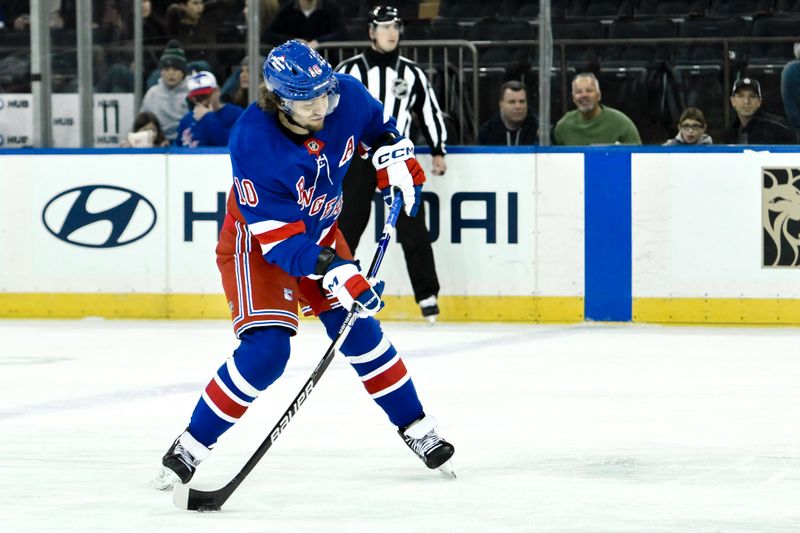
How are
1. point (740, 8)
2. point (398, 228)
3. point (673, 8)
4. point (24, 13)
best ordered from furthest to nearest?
point (673, 8)
point (740, 8)
point (24, 13)
point (398, 228)

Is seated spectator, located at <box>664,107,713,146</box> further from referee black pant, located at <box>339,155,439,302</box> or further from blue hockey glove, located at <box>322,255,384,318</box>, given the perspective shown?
blue hockey glove, located at <box>322,255,384,318</box>

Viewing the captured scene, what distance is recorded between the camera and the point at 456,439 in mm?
4219

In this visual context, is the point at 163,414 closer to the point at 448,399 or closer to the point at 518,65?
the point at 448,399

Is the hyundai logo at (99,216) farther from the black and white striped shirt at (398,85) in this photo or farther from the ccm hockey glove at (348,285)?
the ccm hockey glove at (348,285)

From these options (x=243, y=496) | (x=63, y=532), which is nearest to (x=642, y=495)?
(x=243, y=496)

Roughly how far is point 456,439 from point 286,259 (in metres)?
1.04

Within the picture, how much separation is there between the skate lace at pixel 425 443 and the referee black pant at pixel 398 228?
3681 millimetres

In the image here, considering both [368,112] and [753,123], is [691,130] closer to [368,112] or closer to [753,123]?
[753,123]

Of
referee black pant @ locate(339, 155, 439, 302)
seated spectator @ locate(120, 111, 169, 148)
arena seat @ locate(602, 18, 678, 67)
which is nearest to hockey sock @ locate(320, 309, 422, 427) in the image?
referee black pant @ locate(339, 155, 439, 302)

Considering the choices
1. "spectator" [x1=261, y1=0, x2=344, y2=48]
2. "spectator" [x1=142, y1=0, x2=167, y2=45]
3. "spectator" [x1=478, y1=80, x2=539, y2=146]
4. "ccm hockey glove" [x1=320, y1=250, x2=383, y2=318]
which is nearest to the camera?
"ccm hockey glove" [x1=320, y1=250, x2=383, y2=318]

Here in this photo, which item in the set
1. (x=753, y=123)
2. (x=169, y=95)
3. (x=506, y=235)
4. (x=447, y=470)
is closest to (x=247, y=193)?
(x=447, y=470)

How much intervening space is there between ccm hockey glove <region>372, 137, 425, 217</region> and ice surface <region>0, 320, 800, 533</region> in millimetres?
682

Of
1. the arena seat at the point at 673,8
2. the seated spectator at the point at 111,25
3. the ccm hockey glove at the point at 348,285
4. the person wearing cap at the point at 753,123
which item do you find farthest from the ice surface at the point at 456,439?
the arena seat at the point at 673,8

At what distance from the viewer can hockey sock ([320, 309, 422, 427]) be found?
3.65 meters
